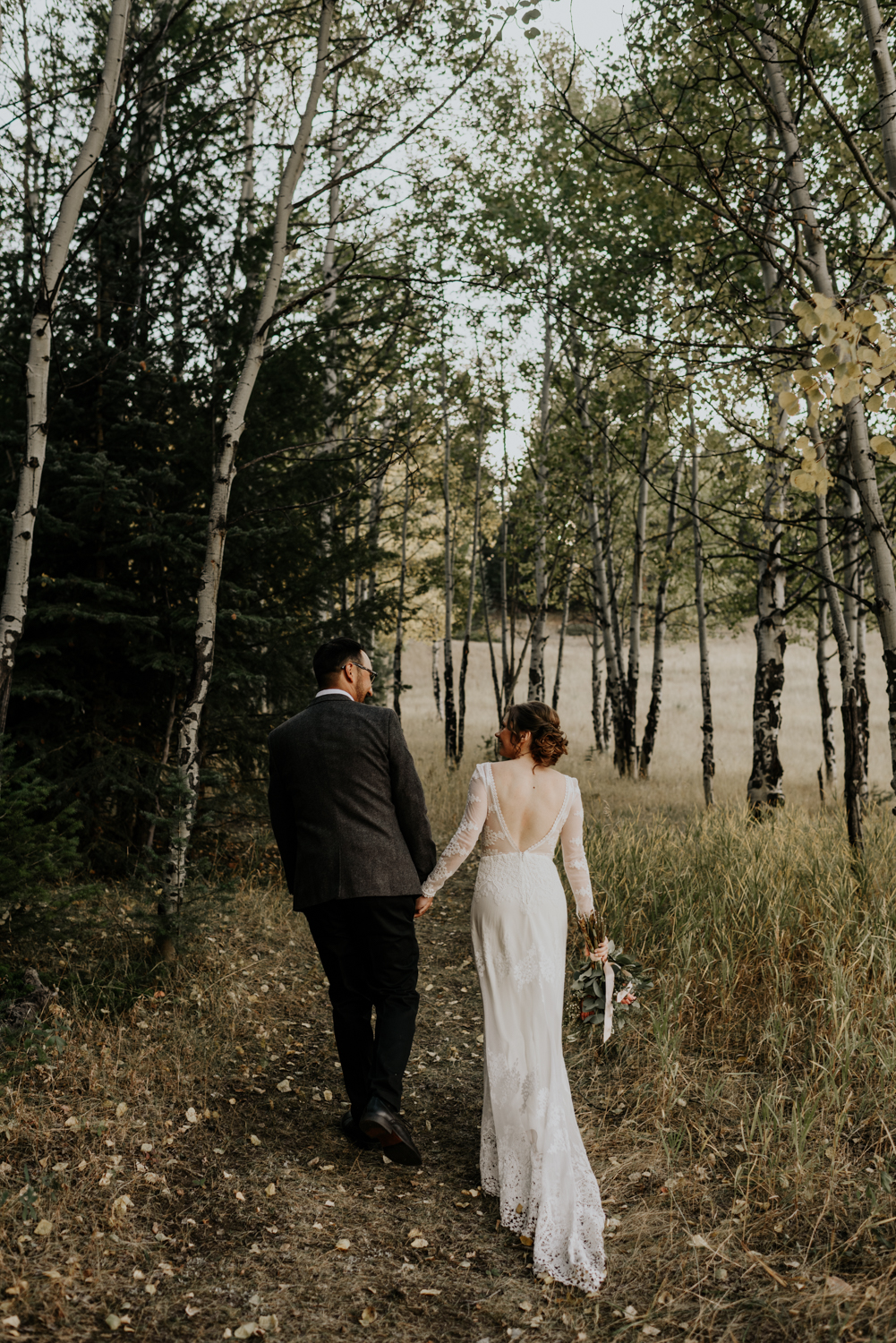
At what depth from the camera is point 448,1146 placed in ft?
13.3

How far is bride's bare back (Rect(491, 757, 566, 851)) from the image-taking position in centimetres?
378

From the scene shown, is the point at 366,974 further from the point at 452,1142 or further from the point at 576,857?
the point at 576,857

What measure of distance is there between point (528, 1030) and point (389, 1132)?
29.5 inches

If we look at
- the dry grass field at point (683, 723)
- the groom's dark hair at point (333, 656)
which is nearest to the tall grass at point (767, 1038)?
the groom's dark hair at point (333, 656)

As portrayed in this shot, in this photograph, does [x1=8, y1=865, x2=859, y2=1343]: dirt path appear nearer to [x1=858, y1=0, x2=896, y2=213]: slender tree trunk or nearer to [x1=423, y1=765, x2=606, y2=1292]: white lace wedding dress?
[x1=423, y1=765, x2=606, y2=1292]: white lace wedding dress

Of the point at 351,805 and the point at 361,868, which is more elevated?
the point at 351,805

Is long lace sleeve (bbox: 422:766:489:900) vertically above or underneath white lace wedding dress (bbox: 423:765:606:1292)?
above

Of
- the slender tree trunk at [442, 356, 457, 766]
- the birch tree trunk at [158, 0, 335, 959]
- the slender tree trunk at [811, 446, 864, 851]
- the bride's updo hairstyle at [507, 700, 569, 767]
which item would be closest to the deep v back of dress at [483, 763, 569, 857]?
the bride's updo hairstyle at [507, 700, 569, 767]

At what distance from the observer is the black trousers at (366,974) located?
A: 12.7 feet

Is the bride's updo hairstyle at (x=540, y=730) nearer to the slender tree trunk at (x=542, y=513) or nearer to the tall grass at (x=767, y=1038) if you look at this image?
the tall grass at (x=767, y=1038)

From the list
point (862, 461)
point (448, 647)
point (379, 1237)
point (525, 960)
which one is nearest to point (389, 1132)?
point (379, 1237)

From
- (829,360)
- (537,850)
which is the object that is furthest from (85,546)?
(829,360)

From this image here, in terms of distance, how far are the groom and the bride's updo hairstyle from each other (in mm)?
553

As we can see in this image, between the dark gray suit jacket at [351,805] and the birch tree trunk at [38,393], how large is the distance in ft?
5.91
